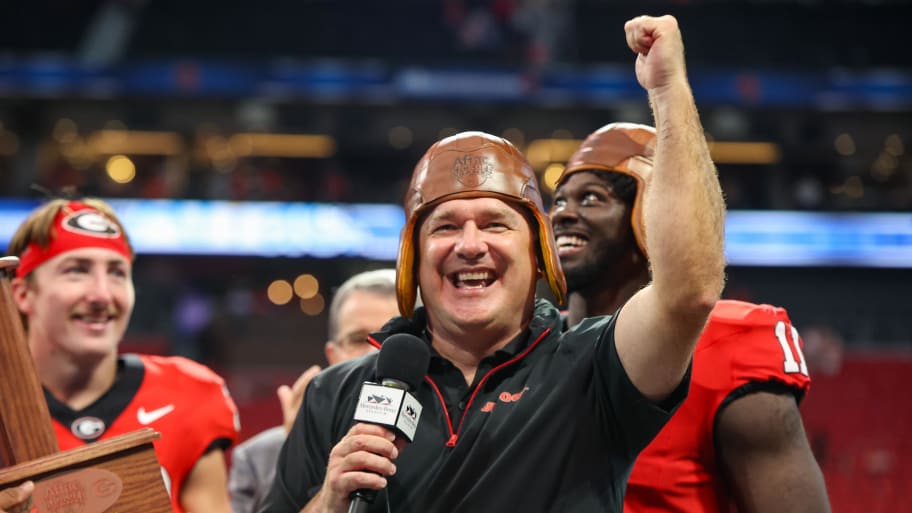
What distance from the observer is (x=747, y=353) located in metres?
2.17

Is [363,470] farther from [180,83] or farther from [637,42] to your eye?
[180,83]

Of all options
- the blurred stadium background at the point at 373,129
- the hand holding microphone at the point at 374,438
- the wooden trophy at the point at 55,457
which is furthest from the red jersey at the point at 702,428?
the blurred stadium background at the point at 373,129

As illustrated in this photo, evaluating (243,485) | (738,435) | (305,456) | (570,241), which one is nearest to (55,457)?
(305,456)

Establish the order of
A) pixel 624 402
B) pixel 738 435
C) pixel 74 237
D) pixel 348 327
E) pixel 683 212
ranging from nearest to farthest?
pixel 683 212, pixel 624 402, pixel 738 435, pixel 74 237, pixel 348 327

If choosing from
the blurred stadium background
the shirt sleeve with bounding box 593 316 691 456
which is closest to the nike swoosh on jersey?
the shirt sleeve with bounding box 593 316 691 456

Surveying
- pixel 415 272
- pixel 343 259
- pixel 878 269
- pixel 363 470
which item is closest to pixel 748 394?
pixel 415 272

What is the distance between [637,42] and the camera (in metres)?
1.70

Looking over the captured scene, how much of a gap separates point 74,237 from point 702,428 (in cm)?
177

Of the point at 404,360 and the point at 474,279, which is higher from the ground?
the point at 474,279

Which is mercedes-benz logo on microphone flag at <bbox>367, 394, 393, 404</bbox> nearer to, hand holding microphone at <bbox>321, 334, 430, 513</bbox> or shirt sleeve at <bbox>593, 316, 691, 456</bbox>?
hand holding microphone at <bbox>321, 334, 430, 513</bbox>

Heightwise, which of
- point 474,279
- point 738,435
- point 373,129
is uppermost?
point 373,129

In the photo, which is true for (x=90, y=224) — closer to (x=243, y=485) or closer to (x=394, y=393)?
(x=243, y=485)

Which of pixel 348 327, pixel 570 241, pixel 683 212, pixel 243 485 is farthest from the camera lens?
pixel 243 485

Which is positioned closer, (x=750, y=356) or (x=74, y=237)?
(x=750, y=356)
